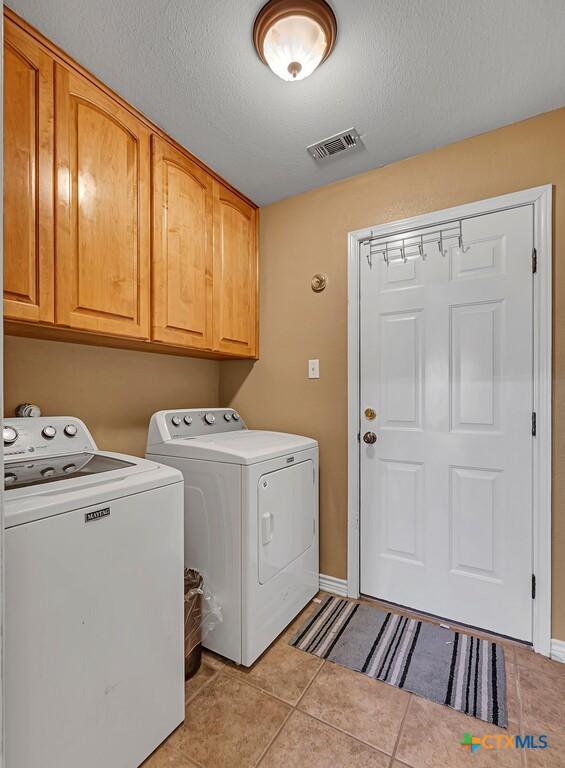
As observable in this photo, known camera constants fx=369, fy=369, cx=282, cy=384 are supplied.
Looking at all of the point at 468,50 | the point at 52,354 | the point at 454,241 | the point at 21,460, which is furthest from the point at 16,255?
the point at 454,241

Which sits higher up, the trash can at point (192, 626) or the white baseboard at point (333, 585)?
the trash can at point (192, 626)

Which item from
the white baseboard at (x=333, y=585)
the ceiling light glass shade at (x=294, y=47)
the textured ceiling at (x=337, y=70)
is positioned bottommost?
the white baseboard at (x=333, y=585)

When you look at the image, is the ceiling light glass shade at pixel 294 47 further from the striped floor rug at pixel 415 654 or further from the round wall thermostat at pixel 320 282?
the striped floor rug at pixel 415 654

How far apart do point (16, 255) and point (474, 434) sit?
6.57 ft

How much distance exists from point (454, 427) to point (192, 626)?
4.87 ft

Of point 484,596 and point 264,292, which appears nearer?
point 484,596

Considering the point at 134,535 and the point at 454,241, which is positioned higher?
the point at 454,241

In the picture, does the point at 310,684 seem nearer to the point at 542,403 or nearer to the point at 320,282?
the point at 542,403

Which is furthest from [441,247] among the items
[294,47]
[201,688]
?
[201,688]

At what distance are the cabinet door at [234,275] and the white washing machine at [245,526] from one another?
23.7 inches

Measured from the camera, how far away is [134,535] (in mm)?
1102

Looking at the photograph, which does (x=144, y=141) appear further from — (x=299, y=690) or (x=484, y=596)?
(x=484, y=596)

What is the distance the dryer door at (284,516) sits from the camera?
5.29ft

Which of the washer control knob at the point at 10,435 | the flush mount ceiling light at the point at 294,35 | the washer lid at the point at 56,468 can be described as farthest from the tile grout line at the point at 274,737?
the flush mount ceiling light at the point at 294,35
